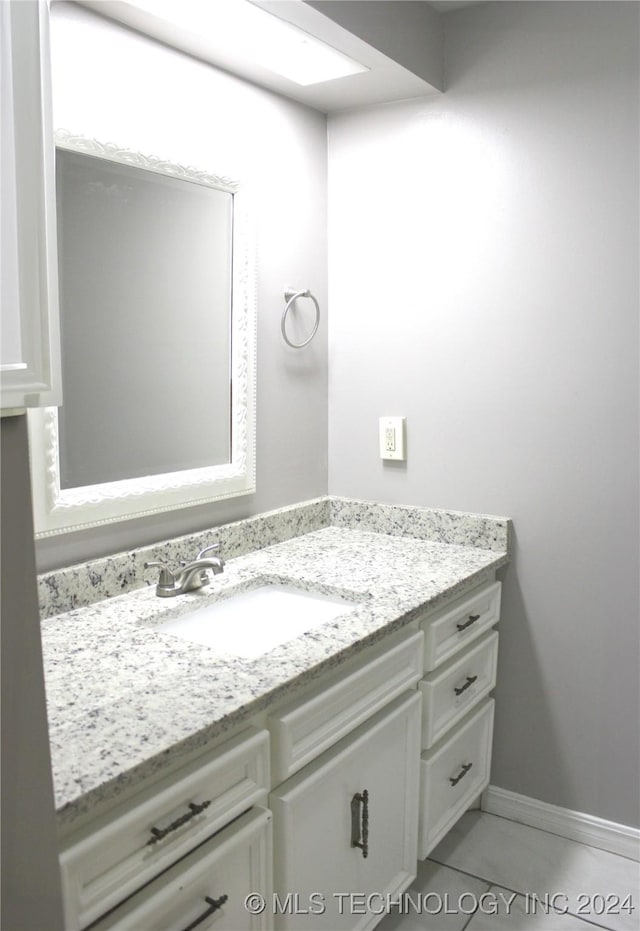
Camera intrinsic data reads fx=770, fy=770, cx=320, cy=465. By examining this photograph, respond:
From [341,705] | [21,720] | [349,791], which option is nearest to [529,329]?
[341,705]

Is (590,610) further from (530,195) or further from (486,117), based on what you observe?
(486,117)

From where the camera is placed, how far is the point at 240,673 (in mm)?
1331

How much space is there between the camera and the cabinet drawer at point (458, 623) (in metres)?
1.82

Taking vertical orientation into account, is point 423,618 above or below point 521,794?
above

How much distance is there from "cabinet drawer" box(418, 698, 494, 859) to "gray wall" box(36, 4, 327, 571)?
2.64 ft

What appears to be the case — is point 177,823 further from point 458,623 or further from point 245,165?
point 245,165

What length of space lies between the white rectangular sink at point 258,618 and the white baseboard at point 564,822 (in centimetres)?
92

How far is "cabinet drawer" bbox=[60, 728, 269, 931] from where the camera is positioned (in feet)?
3.30

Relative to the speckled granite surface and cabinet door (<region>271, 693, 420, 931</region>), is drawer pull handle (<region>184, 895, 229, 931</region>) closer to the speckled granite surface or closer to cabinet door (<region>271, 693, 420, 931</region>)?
cabinet door (<region>271, 693, 420, 931</region>)

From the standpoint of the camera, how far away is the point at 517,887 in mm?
1965

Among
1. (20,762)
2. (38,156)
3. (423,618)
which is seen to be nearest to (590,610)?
(423,618)

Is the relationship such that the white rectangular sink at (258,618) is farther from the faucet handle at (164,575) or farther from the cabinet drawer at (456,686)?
the cabinet drawer at (456,686)

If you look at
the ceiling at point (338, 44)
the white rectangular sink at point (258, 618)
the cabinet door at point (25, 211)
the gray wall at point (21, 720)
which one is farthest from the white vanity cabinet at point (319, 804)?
the ceiling at point (338, 44)

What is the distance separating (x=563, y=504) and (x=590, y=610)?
0.29m
